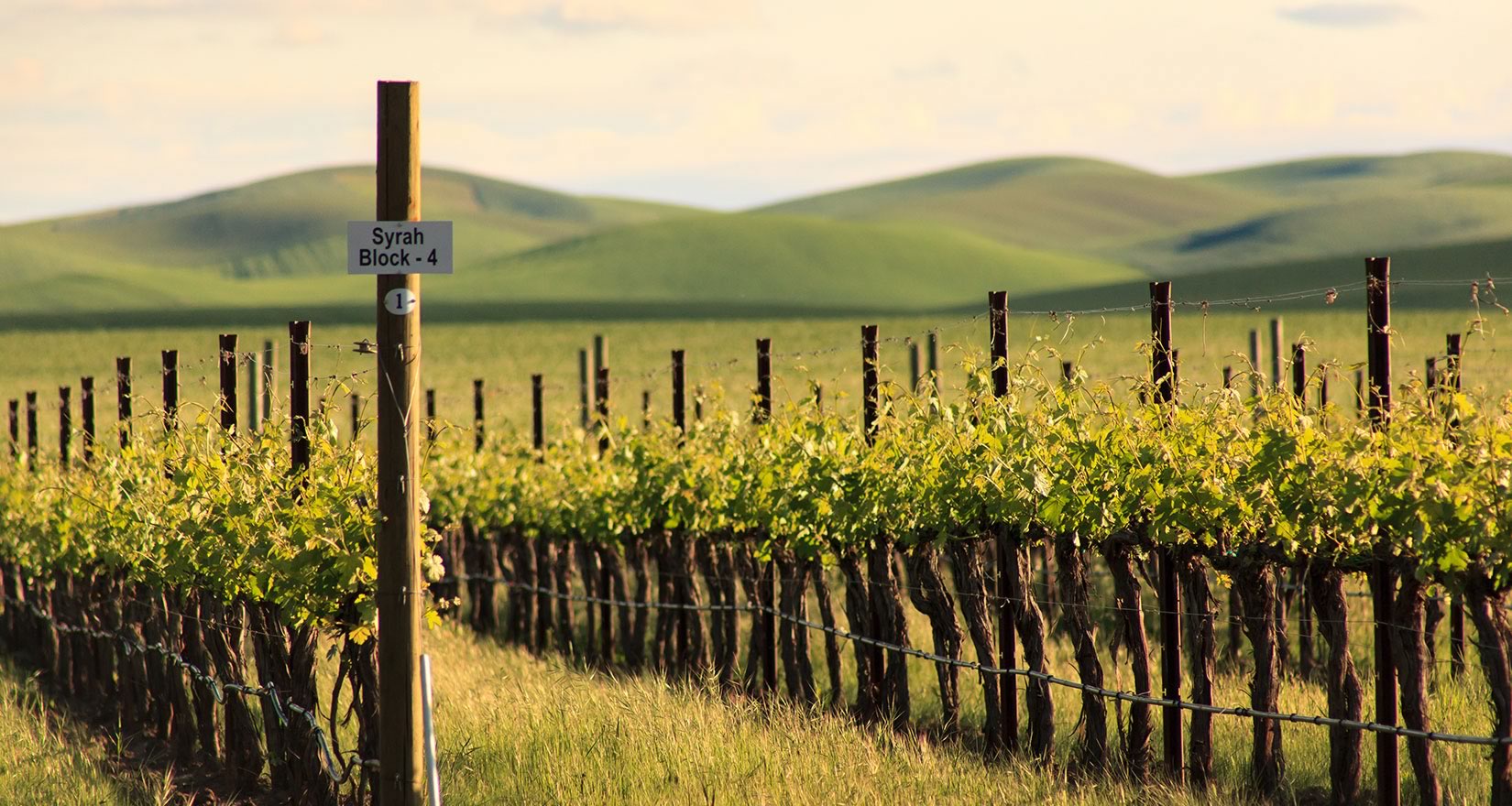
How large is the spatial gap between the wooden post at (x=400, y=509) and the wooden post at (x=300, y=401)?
1631 millimetres

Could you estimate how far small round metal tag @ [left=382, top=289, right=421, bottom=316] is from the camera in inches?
301

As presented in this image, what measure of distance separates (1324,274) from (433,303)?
54692 mm

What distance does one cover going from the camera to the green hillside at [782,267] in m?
117

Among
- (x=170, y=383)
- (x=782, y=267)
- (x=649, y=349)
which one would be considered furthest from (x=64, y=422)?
(x=782, y=267)

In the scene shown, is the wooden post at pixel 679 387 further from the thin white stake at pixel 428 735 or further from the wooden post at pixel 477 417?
the thin white stake at pixel 428 735

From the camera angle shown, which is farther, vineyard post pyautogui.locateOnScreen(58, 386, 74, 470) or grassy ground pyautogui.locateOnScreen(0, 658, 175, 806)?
vineyard post pyautogui.locateOnScreen(58, 386, 74, 470)

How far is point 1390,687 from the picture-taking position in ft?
24.9

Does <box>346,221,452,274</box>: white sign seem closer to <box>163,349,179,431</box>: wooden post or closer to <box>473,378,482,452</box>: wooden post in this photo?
<box>163,349,179,431</box>: wooden post

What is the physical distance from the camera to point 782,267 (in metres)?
124

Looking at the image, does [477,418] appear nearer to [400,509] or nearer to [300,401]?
[300,401]

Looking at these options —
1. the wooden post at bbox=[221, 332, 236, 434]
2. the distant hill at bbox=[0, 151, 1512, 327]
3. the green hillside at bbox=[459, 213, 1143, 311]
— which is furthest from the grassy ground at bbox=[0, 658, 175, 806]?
the green hillside at bbox=[459, 213, 1143, 311]

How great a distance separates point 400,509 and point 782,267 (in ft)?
384

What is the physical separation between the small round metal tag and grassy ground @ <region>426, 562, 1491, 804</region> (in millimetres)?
2553

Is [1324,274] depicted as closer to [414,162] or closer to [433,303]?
[433,303]
